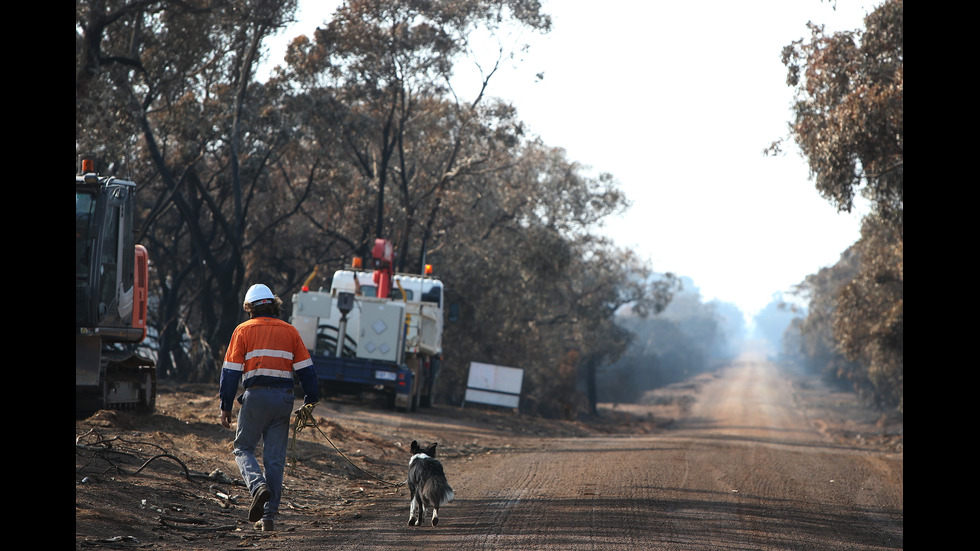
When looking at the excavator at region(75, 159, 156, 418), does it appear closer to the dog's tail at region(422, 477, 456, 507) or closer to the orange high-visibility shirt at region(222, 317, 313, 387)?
the orange high-visibility shirt at region(222, 317, 313, 387)

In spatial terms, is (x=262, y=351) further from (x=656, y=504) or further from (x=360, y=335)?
(x=360, y=335)

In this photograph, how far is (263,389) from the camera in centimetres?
687

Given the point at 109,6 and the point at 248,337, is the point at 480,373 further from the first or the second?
the point at 248,337

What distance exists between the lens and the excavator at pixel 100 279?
451 inches

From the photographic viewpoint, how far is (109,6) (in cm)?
2108

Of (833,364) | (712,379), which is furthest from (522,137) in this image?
(712,379)

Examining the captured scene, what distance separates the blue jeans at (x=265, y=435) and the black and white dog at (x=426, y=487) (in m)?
1.02

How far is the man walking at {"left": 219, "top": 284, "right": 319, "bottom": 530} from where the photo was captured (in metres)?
6.83

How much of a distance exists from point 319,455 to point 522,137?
72.8 ft

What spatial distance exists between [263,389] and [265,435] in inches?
15.6

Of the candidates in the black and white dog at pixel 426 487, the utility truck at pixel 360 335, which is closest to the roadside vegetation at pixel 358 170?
the utility truck at pixel 360 335

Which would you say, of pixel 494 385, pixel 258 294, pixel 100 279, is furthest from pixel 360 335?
pixel 258 294

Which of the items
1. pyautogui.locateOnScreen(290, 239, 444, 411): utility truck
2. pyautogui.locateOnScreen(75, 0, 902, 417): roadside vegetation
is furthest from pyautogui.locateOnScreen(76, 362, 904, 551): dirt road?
pyautogui.locateOnScreen(75, 0, 902, 417): roadside vegetation
